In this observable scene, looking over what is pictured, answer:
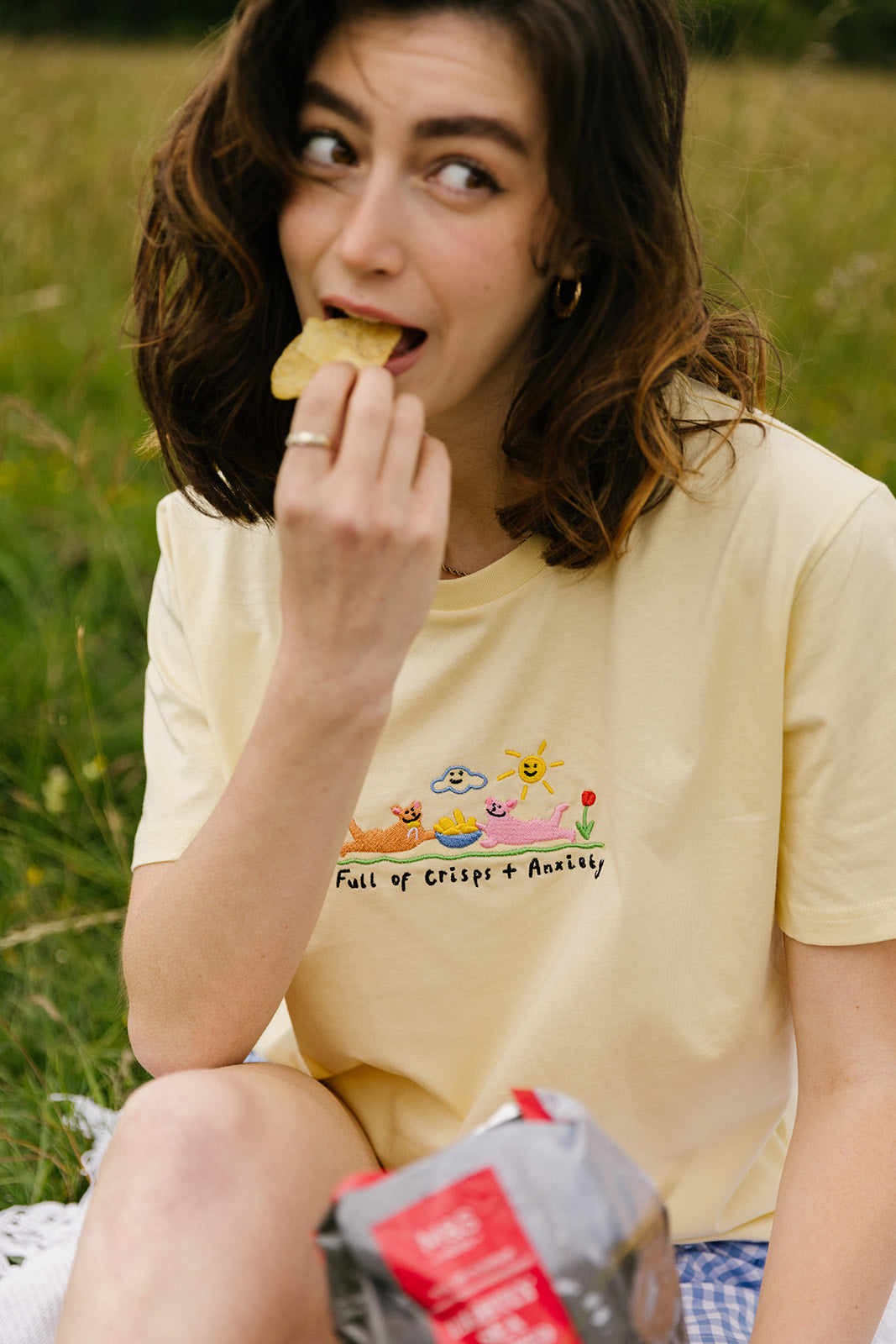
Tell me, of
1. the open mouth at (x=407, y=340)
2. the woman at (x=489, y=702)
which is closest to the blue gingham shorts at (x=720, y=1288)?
the woman at (x=489, y=702)

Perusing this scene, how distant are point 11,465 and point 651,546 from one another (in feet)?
8.90

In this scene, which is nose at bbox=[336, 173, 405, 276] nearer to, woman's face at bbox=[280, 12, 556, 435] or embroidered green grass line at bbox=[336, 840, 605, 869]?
woman's face at bbox=[280, 12, 556, 435]

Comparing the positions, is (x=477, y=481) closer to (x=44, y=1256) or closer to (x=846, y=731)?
(x=846, y=731)

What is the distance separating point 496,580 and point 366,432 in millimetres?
356

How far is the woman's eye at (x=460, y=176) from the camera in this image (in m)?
1.36

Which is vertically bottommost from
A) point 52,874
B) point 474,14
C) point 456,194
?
point 52,874

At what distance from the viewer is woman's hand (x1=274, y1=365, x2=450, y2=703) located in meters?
1.25

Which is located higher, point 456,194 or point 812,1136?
point 456,194

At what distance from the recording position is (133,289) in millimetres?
1780

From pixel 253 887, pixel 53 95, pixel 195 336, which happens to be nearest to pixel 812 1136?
pixel 253 887

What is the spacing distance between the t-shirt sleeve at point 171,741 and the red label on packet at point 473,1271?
0.85 m

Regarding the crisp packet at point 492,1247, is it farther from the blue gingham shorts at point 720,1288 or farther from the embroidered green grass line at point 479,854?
the blue gingham shorts at point 720,1288

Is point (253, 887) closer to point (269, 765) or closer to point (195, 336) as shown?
point (269, 765)

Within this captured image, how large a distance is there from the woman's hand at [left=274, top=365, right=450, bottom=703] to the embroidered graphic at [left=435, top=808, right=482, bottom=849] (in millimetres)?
327
